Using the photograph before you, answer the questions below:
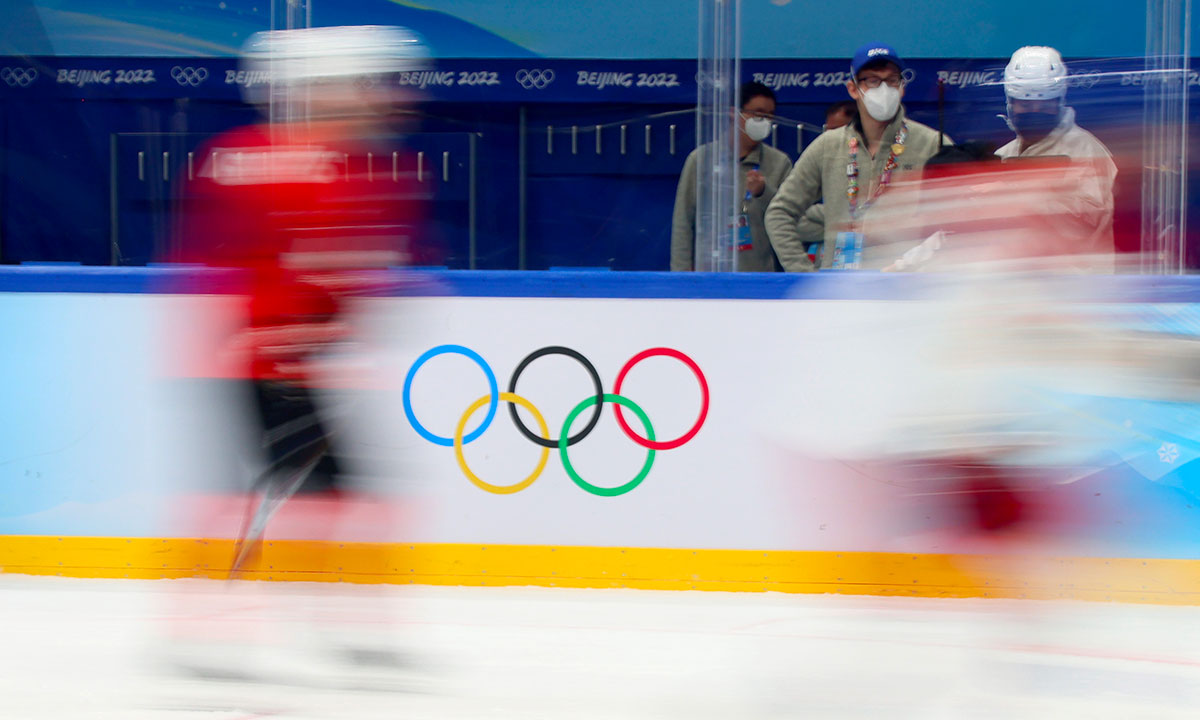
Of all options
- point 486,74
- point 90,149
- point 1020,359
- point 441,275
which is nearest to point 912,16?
point 486,74

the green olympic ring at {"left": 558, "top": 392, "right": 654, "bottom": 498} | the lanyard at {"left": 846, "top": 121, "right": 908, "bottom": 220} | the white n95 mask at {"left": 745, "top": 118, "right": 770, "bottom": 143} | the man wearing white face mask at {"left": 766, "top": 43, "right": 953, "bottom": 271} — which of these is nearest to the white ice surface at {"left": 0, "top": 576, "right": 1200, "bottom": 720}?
the green olympic ring at {"left": 558, "top": 392, "right": 654, "bottom": 498}

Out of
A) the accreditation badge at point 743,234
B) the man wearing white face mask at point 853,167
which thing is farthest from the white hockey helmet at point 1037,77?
the accreditation badge at point 743,234

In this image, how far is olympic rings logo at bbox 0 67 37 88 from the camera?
17.1 ft

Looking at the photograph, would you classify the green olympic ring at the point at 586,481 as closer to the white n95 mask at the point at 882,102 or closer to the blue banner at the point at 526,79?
the blue banner at the point at 526,79

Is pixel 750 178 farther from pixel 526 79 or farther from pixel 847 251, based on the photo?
pixel 526 79

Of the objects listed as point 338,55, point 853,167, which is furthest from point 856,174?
point 338,55

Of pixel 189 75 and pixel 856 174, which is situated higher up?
pixel 189 75

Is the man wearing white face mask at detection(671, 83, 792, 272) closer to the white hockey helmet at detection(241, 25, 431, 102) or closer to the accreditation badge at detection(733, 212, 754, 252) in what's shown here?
the accreditation badge at detection(733, 212, 754, 252)

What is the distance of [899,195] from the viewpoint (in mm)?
2998

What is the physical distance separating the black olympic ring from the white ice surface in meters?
0.56

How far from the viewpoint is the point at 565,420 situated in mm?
4402

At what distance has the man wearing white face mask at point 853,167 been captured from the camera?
468cm

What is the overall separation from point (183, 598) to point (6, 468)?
66.4 inches

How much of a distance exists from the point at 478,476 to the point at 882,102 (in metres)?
2.17
